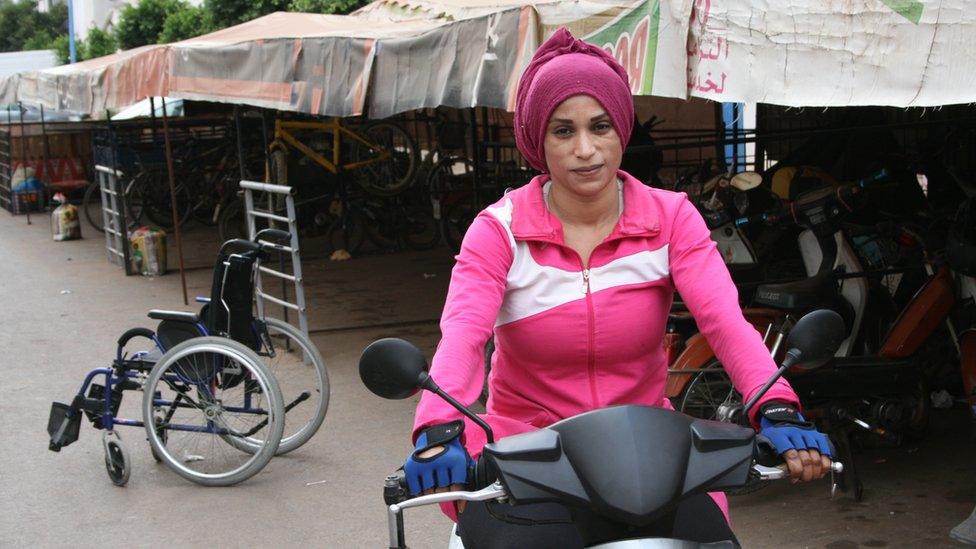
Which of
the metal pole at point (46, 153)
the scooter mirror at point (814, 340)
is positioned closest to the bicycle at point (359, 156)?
the metal pole at point (46, 153)

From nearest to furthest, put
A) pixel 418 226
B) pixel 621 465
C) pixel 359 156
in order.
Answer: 1. pixel 621 465
2. pixel 359 156
3. pixel 418 226

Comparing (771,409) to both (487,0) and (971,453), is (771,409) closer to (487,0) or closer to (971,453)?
(971,453)

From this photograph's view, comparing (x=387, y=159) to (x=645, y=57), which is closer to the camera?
(x=645, y=57)

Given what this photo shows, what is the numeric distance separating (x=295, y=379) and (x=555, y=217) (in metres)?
4.96

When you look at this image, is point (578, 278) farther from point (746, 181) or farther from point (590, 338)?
point (746, 181)

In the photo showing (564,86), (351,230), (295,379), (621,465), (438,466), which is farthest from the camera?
(351,230)

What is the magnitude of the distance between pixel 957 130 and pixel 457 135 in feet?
28.0

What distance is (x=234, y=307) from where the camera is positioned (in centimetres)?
598

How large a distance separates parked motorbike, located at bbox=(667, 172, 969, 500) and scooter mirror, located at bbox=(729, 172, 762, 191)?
242 mm

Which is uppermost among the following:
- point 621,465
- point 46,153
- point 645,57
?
point 645,57

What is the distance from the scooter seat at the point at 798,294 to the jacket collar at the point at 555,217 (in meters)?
2.88

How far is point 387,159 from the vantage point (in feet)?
43.0

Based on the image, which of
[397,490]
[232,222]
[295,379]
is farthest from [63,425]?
[232,222]

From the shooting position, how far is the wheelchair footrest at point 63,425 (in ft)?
18.9
